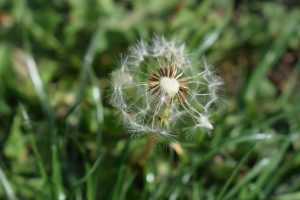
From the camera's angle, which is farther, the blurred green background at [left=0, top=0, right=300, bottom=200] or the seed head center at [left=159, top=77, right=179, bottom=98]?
the blurred green background at [left=0, top=0, right=300, bottom=200]

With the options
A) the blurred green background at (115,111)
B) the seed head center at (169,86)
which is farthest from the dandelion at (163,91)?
the blurred green background at (115,111)

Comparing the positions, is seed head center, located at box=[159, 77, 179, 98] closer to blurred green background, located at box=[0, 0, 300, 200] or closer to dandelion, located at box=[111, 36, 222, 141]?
dandelion, located at box=[111, 36, 222, 141]

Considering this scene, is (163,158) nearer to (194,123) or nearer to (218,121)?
(218,121)

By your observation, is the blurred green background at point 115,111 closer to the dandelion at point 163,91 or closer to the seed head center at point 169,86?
the dandelion at point 163,91

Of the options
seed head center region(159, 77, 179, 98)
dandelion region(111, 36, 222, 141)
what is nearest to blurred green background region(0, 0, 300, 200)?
dandelion region(111, 36, 222, 141)

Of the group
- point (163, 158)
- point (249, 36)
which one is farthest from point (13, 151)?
point (249, 36)

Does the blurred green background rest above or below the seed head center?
above

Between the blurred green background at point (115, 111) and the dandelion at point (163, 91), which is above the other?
the blurred green background at point (115, 111)
